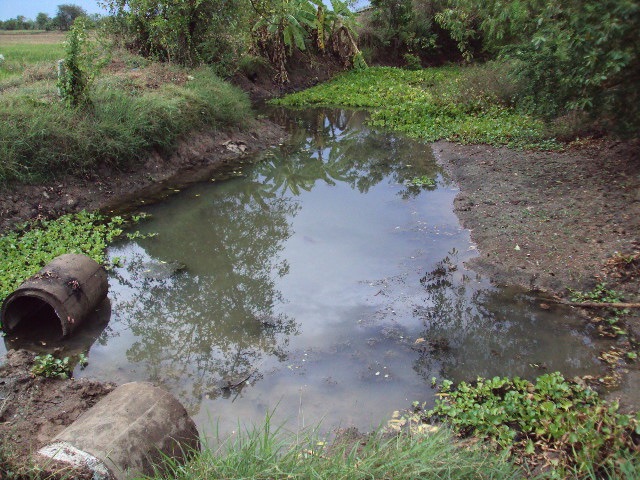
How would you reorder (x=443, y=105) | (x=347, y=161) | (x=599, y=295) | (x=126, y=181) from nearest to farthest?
(x=599, y=295)
(x=126, y=181)
(x=347, y=161)
(x=443, y=105)

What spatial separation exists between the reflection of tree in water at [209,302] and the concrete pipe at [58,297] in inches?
20.4

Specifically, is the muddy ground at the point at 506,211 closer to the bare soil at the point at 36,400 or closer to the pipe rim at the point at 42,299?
the bare soil at the point at 36,400

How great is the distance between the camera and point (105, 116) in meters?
9.65

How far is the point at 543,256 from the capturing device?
6645 mm

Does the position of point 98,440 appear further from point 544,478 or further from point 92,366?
point 544,478

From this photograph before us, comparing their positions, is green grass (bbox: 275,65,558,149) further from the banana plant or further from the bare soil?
the bare soil

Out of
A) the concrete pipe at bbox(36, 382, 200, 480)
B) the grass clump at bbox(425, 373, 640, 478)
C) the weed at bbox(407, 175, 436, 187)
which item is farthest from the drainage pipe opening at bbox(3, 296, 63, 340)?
the weed at bbox(407, 175, 436, 187)

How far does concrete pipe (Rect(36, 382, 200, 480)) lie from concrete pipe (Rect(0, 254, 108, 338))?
1890 mm

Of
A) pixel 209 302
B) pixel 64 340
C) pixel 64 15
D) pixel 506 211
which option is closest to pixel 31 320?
pixel 64 340

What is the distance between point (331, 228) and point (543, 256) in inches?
125

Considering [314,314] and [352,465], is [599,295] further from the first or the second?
[352,465]

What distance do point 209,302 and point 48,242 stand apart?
107 inches

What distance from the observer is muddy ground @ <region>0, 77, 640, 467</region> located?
4617 mm

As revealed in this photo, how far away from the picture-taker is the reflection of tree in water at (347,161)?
10.9 metres
